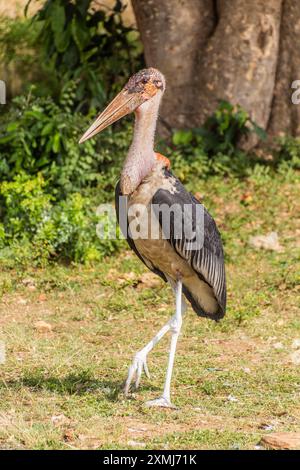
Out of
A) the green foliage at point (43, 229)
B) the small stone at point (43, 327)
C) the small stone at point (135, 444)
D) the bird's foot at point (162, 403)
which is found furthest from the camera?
the green foliage at point (43, 229)

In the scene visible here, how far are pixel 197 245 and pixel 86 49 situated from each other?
5246mm

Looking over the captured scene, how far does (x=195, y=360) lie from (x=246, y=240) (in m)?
2.46

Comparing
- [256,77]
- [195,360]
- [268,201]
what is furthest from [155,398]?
[256,77]

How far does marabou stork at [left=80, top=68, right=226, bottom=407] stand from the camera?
553 cm

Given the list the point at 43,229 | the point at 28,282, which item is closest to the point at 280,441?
the point at 28,282

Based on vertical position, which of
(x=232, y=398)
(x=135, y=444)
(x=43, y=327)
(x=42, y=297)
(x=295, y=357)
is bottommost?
(x=135, y=444)

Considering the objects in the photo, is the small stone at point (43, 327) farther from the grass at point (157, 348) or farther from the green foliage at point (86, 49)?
the green foliage at point (86, 49)

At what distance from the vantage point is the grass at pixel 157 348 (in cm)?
516


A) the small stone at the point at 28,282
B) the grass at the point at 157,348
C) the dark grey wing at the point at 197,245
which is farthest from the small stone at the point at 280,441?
the small stone at the point at 28,282

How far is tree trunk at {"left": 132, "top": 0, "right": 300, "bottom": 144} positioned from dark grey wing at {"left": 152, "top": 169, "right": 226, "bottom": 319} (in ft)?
14.2

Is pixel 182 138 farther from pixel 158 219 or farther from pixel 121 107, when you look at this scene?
pixel 158 219

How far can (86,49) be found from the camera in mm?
10508

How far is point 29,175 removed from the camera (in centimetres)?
911

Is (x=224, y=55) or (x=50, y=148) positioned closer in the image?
(x=50, y=148)
